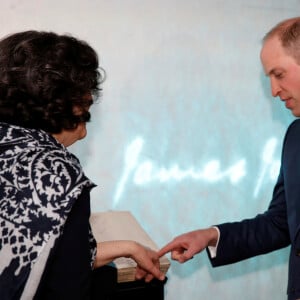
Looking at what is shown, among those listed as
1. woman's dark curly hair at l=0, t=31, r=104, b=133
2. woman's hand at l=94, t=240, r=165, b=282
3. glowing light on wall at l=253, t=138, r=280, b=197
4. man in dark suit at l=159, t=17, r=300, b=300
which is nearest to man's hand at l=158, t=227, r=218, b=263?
man in dark suit at l=159, t=17, r=300, b=300

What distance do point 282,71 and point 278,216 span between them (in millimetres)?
482

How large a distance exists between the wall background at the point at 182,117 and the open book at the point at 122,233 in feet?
0.84

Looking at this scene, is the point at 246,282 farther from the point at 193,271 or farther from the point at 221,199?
the point at 221,199

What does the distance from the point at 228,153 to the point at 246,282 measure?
24.8 inches

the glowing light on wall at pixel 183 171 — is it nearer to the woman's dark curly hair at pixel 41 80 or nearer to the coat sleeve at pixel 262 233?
the coat sleeve at pixel 262 233

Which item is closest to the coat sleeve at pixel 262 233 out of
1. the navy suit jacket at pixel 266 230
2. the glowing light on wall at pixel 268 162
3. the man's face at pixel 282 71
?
the navy suit jacket at pixel 266 230

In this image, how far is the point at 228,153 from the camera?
1.98 m

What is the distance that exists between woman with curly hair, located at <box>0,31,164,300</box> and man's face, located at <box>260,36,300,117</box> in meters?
0.51

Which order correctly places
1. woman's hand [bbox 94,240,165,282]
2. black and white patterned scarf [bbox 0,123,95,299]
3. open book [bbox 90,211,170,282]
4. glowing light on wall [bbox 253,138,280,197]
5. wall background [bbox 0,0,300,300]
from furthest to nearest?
glowing light on wall [bbox 253,138,280,197] → wall background [bbox 0,0,300,300] → open book [bbox 90,211,170,282] → woman's hand [bbox 94,240,165,282] → black and white patterned scarf [bbox 0,123,95,299]

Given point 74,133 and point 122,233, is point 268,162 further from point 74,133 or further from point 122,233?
point 74,133

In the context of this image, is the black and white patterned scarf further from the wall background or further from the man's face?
the wall background

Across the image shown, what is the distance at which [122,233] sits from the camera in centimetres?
144

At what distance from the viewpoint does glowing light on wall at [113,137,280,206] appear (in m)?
1.82

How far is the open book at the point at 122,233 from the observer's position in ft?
4.09
